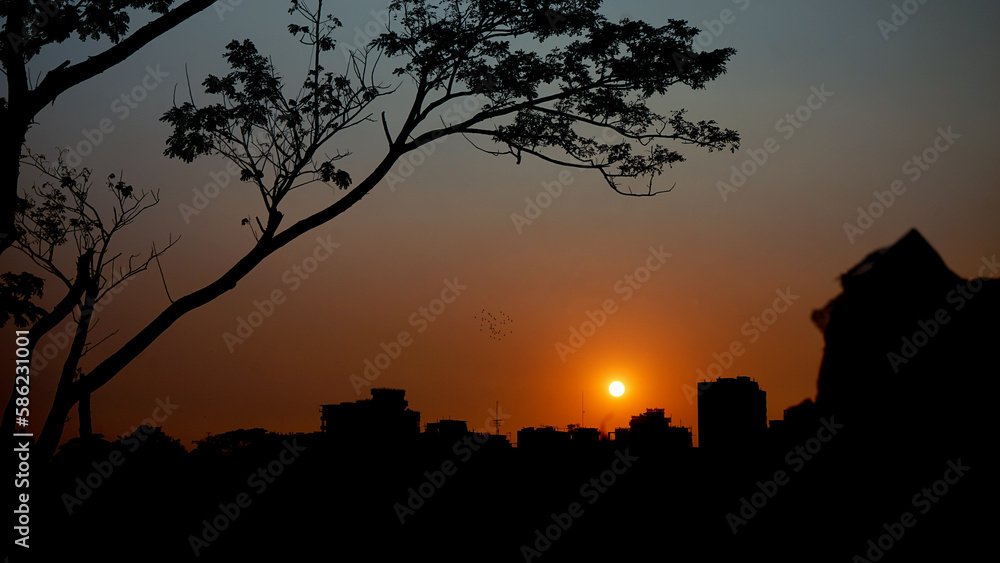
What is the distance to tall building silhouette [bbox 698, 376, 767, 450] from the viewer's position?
3806 centimetres

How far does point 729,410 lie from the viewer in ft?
130

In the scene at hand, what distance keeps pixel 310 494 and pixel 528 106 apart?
37380 mm

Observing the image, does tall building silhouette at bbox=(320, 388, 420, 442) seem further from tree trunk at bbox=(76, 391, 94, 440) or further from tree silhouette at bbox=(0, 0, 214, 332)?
tree silhouette at bbox=(0, 0, 214, 332)

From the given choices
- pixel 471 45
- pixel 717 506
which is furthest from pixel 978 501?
pixel 471 45

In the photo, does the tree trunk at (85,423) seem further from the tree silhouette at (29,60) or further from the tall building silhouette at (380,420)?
the tall building silhouette at (380,420)

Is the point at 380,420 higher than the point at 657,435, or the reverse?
the point at 657,435

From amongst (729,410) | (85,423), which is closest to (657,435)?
(729,410)


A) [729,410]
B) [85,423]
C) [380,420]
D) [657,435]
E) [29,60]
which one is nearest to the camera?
[29,60]

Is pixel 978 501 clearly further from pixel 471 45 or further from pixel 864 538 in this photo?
pixel 471 45

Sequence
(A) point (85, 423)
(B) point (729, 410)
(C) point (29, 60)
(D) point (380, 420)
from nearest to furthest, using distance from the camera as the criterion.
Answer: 1. (C) point (29, 60)
2. (A) point (85, 423)
3. (B) point (729, 410)
4. (D) point (380, 420)

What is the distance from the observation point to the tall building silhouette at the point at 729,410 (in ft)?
125

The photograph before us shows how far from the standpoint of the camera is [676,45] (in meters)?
13.1

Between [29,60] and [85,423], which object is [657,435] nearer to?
[85,423]

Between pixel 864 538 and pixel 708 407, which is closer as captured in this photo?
pixel 864 538
